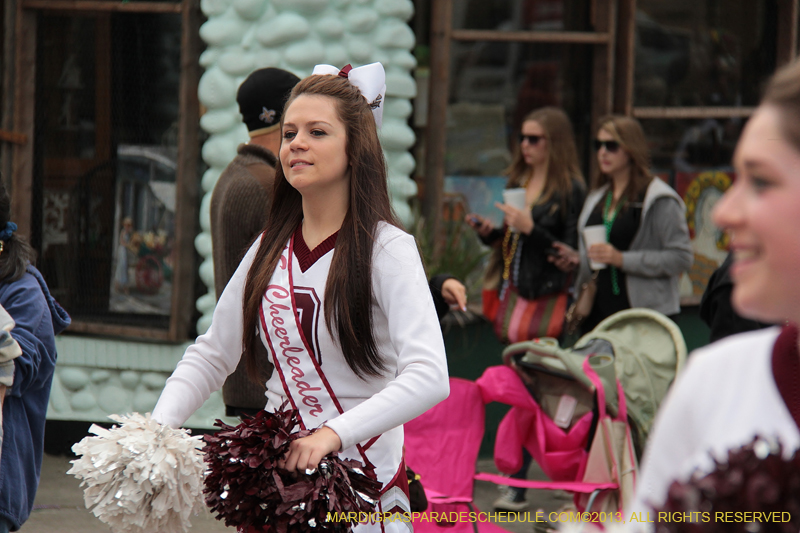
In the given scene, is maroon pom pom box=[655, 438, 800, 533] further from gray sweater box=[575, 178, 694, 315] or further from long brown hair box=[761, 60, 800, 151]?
gray sweater box=[575, 178, 694, 315]

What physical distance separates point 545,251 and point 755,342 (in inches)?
154

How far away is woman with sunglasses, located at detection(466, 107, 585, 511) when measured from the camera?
527 centimetres

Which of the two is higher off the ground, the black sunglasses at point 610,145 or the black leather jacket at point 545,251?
the black sunglasses at point 610,145

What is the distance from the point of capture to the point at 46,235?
599 cm

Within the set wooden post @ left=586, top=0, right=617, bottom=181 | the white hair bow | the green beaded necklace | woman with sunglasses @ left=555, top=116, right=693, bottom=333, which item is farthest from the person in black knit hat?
wooden post @ left=586, top=0, right=617, bottom=181

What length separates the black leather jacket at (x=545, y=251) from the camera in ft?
17.3

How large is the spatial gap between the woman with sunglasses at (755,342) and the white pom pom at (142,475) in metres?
1.09

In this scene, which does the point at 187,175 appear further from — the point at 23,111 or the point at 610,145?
the point at 610,145

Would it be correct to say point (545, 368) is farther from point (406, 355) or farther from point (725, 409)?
point (725, 409)

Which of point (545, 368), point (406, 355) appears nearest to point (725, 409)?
point (406, 355)

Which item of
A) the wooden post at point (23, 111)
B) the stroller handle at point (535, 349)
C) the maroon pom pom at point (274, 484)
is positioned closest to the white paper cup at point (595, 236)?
the stroller handle at point (535, 349)

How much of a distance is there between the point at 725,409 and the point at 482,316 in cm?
466

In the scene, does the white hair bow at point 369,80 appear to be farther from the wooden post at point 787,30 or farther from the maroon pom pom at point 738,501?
the wooden post at point 787,30

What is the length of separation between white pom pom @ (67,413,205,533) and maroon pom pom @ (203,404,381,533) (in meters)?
0.06
